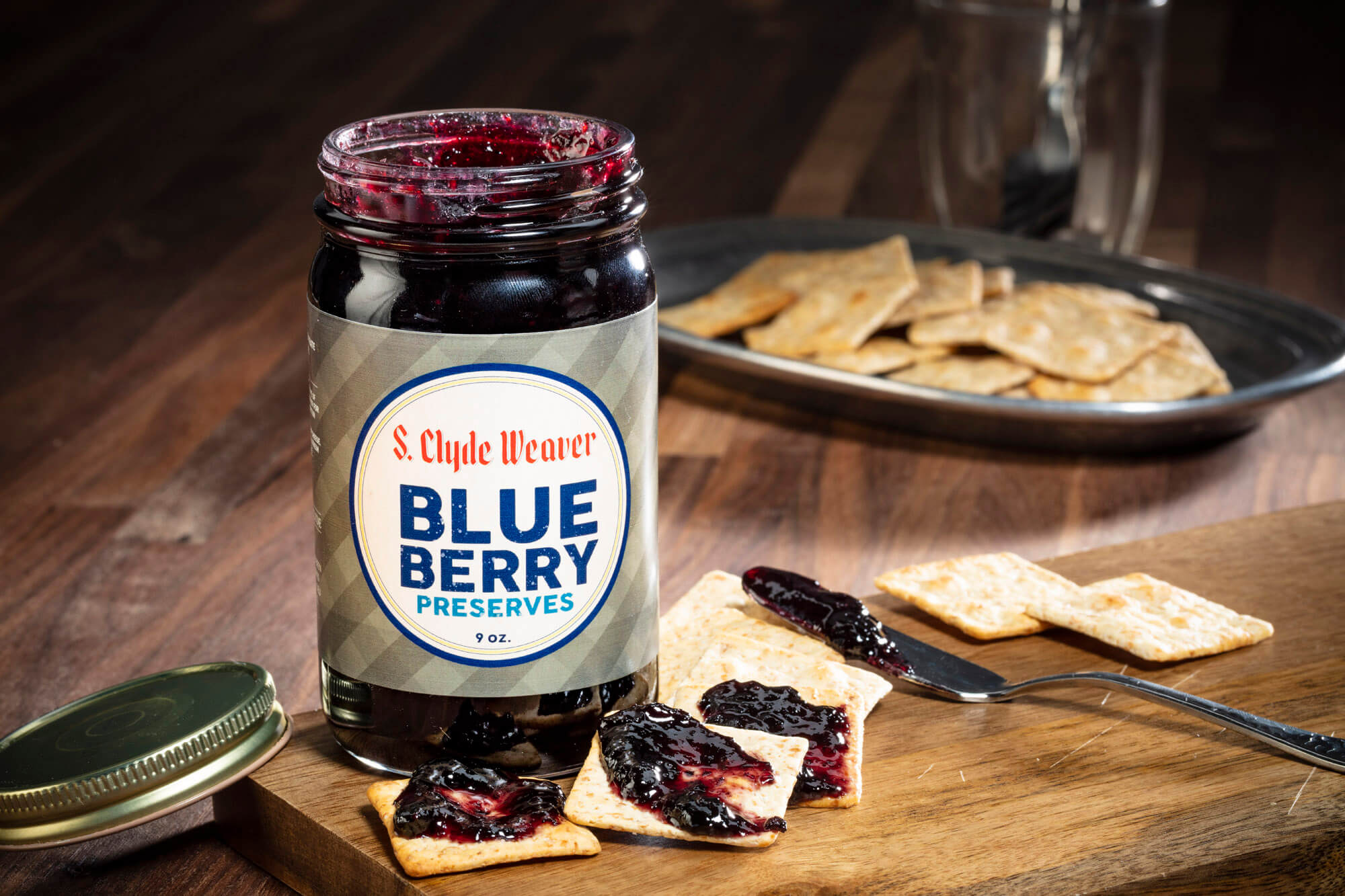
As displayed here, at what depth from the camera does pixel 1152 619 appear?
1089mm

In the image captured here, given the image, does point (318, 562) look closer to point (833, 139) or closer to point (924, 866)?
point (924, 866)

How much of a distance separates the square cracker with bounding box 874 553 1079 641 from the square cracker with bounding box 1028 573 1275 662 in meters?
0.01

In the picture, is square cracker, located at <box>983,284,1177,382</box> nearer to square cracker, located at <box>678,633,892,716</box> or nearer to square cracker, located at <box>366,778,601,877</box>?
square cracker, located at <box>678,633,892,716</box>

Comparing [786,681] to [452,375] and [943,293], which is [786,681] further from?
[943,293]

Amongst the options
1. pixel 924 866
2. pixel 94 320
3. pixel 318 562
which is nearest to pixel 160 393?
pixel 94 320

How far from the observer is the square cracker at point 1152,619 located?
3.45 feet

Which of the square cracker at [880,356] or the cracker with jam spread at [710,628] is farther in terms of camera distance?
the square cracker at [880,356]

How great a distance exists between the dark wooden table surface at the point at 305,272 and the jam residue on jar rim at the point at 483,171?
0.42 meters

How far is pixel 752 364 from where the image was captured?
5.25ft

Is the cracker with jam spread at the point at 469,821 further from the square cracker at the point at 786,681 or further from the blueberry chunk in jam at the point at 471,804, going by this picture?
the square cracker at the point at 786,681

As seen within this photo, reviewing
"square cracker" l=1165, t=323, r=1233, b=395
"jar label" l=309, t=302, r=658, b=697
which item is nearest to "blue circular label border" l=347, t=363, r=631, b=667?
"jar label" l=309, t=302, r=658, b=697

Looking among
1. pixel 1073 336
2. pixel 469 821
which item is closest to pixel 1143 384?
pixel 1073 336

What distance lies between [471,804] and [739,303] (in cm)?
108

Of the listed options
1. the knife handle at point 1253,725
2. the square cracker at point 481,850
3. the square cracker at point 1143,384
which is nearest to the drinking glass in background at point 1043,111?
the square cracker at point 1143,384
